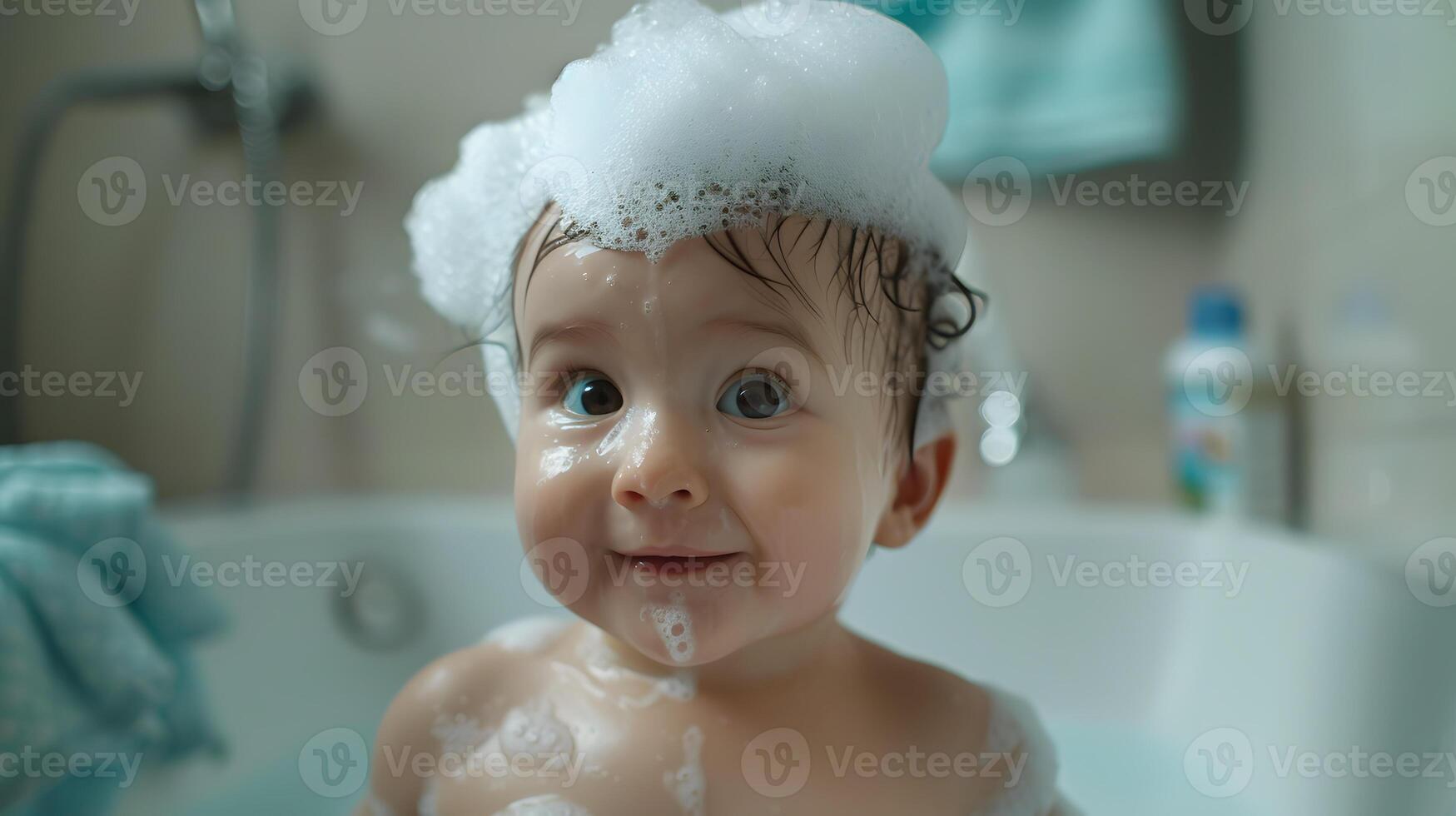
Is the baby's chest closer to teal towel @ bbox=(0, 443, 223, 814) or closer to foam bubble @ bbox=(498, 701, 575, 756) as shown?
foam bubble @ bbox=(498, 701, 575, 756)

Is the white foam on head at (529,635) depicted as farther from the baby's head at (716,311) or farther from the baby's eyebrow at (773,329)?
the baby's eyebrow at (773,329)

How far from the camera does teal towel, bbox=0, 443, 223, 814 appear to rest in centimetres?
73

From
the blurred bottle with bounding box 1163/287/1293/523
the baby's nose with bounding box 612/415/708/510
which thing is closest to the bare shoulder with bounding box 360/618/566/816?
the baby's nose with bounding box 612/415/708/510

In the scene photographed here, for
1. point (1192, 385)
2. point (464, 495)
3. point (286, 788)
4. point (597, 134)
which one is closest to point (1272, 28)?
point (1192, 385)

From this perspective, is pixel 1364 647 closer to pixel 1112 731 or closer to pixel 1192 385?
pixel 1112 731

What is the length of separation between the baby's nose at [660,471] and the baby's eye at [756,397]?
0.04m

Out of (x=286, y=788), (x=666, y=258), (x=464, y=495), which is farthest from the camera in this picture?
(x=464, y=495)

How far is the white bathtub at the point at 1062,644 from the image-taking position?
80 centimetres

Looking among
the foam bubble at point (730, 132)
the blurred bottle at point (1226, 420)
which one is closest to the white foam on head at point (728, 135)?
the foam bubble at point (730, 132)

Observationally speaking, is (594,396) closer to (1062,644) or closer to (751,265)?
(751,265)

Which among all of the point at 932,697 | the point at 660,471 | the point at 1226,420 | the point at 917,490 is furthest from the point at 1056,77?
the point at 660,471

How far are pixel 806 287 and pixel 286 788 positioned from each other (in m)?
0.77

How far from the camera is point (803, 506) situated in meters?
0.58

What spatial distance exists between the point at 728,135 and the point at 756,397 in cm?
17
